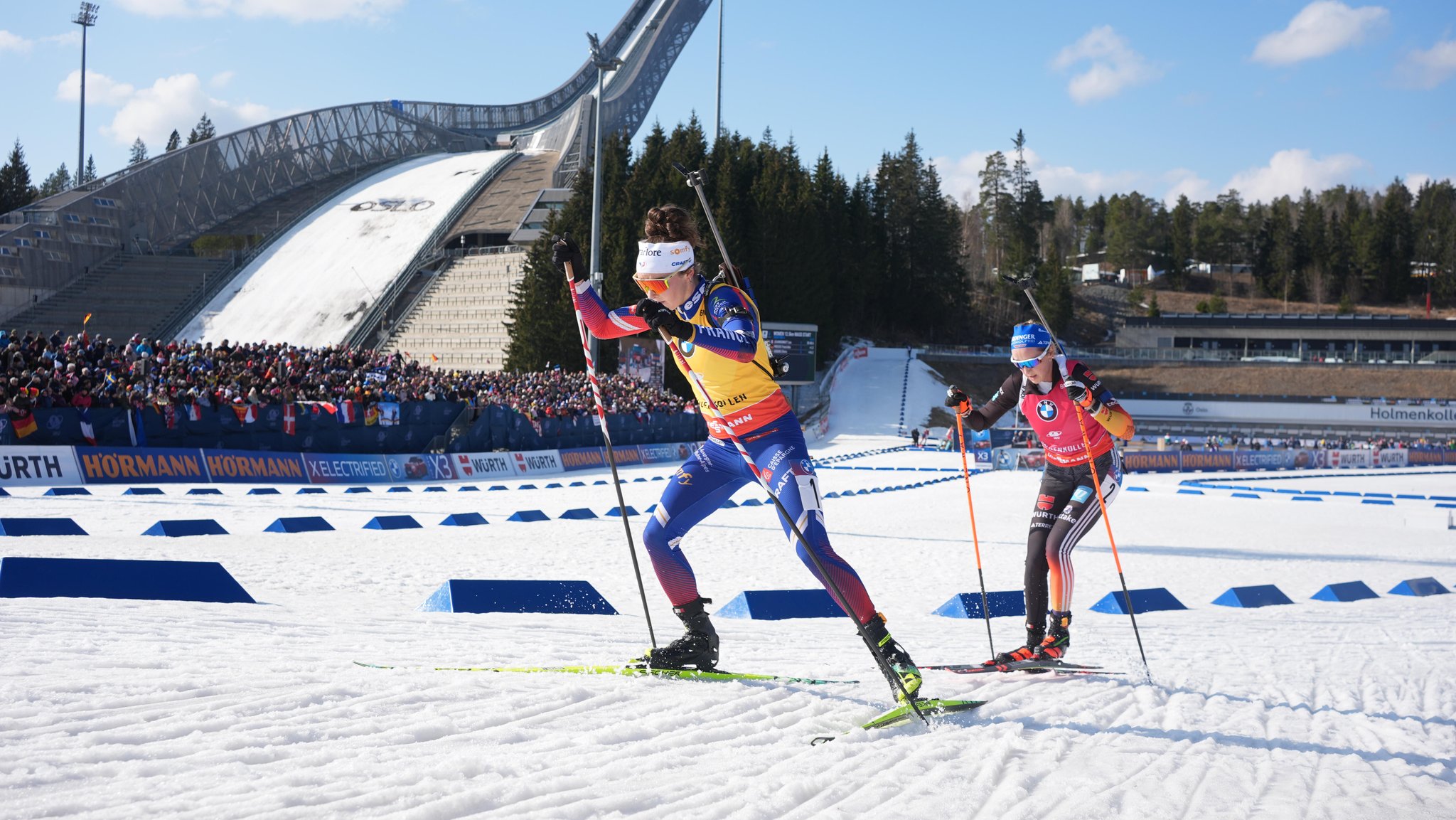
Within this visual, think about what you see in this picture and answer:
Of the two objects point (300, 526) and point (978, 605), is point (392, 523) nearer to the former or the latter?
point (300, 526)

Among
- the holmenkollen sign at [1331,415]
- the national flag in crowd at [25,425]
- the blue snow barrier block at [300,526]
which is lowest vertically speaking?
the holmenkollen sign at [1331,415]

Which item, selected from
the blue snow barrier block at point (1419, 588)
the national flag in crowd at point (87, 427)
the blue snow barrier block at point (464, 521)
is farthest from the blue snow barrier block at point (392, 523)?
the blue snow barrier block at point (1419, 588)

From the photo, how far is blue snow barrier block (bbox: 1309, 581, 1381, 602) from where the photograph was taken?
10159mm

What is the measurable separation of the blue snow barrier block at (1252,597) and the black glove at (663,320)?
704cm

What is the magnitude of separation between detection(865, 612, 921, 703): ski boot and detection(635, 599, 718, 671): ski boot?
31.8 inches

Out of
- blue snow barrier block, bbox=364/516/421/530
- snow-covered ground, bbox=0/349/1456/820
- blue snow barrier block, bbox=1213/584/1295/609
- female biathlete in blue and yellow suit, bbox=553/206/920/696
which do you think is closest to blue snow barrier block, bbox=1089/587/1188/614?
snow-covered ground, bbox=0/349/1456/820

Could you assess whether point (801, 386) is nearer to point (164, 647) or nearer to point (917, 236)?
point (917, 236)

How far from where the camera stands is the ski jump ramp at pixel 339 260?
53750mm

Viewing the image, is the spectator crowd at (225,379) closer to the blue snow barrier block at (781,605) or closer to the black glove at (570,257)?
the blue snow barrier block at (781,605)

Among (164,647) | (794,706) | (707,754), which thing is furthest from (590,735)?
(164,647)

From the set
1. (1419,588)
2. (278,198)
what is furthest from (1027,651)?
(278,198)

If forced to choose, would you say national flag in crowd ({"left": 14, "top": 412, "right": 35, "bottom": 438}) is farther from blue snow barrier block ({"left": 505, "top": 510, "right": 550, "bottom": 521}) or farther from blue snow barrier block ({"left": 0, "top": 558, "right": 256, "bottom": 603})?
blue snow barrier block ({"left": 0, "top": 558, "right": 256, "bottom": 603})

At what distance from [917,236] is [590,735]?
77.1m

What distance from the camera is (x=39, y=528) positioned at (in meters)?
10.8
